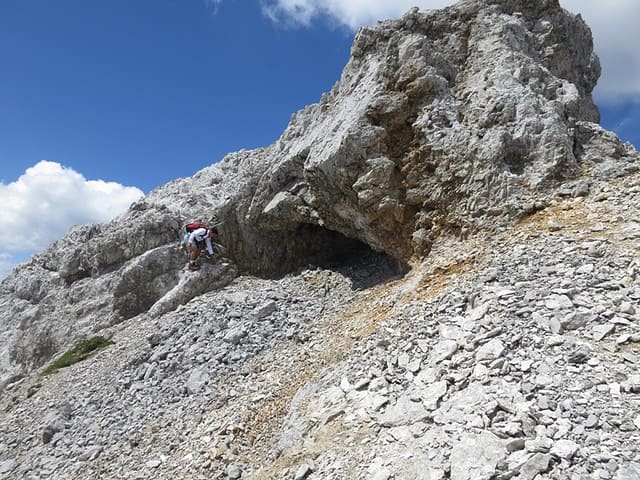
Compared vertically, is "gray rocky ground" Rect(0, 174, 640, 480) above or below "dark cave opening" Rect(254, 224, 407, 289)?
below

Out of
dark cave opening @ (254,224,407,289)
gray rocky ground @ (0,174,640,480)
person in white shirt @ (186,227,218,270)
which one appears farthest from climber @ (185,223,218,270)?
gray rocky ground @ (0,174,640,480)

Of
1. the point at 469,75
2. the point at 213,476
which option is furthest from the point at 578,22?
the point at 213,476

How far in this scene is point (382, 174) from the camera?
16984mm

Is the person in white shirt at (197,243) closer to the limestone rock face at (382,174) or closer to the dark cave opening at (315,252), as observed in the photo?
the limestone rock face at (382,174)

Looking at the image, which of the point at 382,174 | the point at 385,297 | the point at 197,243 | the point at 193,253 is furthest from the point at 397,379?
the point at 197,243

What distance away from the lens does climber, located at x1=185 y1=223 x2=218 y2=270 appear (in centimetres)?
2266

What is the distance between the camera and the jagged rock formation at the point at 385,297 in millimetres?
7340

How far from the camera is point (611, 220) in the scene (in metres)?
11.2

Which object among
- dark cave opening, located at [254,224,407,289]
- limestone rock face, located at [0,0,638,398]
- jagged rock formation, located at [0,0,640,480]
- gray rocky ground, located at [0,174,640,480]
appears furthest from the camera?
dark cave opening, located at [254,224,407,289]

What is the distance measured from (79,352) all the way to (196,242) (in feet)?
25.2

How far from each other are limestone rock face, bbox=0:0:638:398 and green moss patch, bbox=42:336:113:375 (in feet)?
4.65

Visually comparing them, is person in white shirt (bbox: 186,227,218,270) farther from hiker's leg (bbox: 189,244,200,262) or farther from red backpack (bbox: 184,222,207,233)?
red backpack (bbox: 184,222,207,233)

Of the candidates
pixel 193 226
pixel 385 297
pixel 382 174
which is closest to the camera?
pixel 385 297

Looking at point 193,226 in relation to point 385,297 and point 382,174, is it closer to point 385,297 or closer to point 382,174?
point 382,174
